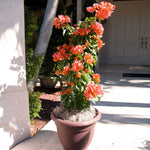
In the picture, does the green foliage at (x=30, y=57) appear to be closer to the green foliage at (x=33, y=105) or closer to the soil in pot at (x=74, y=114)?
the green foliage at (x=33, y=105)

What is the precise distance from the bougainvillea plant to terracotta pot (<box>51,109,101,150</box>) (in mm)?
233

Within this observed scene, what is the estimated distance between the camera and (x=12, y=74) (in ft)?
8.50

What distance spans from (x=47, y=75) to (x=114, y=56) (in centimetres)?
552

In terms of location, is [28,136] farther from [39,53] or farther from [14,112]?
[39,53]

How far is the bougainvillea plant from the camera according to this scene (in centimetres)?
232

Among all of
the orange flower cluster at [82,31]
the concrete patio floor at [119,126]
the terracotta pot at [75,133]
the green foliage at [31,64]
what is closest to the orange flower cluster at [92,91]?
the terracotta pot at [75,133]

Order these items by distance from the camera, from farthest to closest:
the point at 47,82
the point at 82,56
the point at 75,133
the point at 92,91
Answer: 1. the point at 47,82
2. the point at 82,56
3. the point at 75,133
4. the point at 92,91

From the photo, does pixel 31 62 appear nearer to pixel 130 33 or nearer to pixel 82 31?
pixel 82 31

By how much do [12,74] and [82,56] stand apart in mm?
915

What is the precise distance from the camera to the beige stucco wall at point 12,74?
2.46 meters

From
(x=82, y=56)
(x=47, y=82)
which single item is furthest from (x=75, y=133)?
(x=47, y=82)

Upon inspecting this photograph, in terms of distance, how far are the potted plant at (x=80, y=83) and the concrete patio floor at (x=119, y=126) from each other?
464mm

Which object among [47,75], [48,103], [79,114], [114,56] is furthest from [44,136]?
[114,56]

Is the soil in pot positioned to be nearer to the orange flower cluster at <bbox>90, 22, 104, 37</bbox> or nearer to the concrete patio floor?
the concrete patio floor
